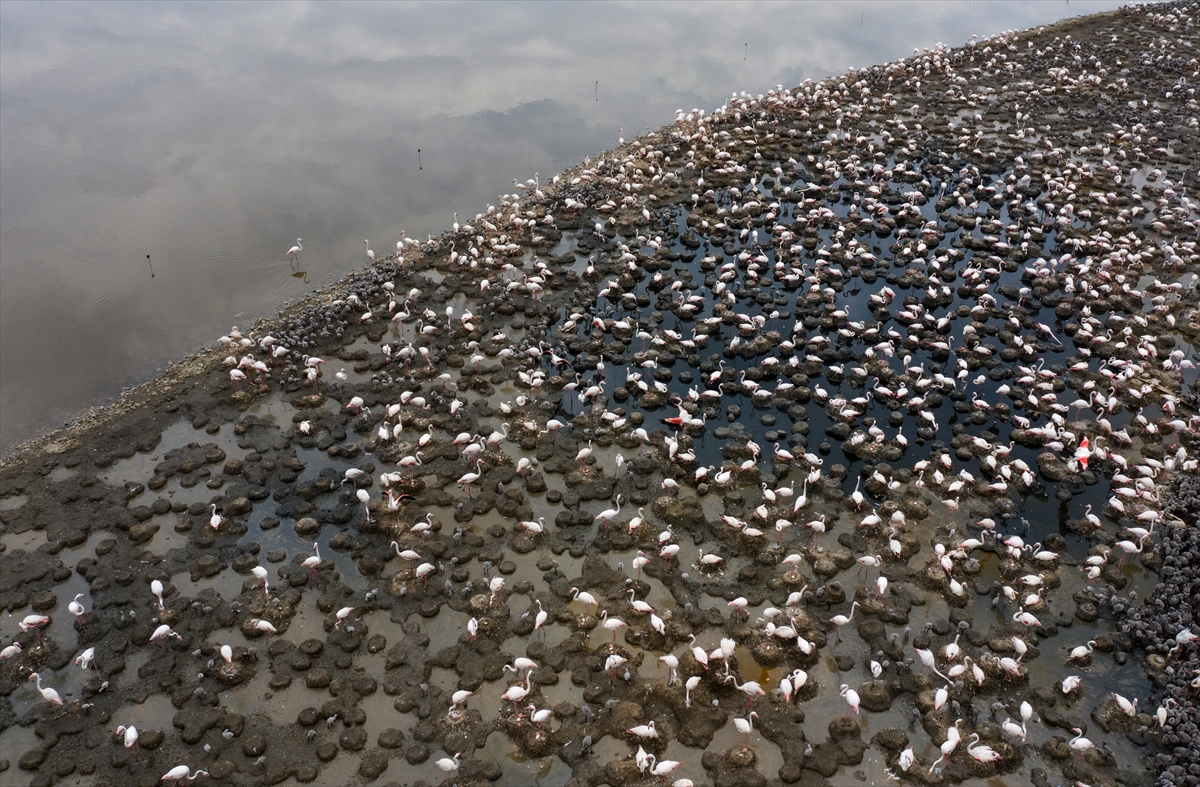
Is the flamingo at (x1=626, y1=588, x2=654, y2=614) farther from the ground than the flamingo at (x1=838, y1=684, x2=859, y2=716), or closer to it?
farther from the ground

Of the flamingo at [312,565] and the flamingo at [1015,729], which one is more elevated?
the flamingo at [312,565]

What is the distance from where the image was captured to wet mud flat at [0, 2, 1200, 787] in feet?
40.5

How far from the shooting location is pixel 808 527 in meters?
15.6

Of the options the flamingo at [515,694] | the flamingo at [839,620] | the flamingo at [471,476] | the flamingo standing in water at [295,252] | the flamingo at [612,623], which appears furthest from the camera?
the flamingo standing in water at [295,252]

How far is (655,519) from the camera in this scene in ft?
52.4

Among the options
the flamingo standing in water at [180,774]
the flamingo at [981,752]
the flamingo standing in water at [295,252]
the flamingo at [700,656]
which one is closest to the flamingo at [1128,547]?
the flamingo at [981,752]

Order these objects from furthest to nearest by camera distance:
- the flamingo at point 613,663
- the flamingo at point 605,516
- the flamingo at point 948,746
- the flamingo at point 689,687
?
1. the flamingo at point 605,516
2. the flamingo at point 613,663
3. the flamingo at point 689,687
4. the flamingo at point 948,746

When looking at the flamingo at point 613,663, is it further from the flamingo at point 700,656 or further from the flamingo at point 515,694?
the flamingo at point 515,694

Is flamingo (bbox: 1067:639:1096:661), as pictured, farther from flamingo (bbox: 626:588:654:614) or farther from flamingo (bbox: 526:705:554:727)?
flamingo (bbox: 526:705:554:727)

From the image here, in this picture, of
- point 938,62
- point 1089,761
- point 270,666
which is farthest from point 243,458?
point 938,62

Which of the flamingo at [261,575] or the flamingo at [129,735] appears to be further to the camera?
the flamingo at [261,575]

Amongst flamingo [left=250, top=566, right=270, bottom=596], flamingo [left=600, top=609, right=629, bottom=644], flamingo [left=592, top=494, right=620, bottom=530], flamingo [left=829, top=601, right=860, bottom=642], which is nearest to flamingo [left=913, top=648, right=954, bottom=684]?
flamingo [left=829, top=601, right=860, bottom=642]

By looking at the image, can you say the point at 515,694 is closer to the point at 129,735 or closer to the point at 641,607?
the point at 641,607

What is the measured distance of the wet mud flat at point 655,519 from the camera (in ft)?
40.5
